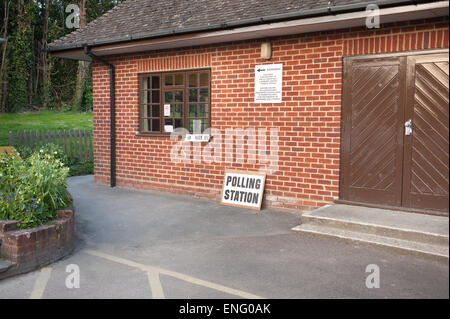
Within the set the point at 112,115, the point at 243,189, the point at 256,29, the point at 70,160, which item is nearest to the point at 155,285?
the point at 243,189

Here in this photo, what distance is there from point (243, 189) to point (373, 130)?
2632mm

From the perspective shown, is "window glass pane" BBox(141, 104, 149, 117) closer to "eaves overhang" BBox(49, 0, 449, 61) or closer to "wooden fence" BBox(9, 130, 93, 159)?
"eaves overhang" BBox(49, 0, 449, 61)

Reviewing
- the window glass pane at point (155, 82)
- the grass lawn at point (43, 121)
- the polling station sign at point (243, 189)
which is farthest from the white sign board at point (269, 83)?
the grass lawn at point (43, 121)

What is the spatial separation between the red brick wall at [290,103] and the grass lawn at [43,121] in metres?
10.7

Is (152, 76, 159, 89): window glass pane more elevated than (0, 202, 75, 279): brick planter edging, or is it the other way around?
(152, 76, 159, 89): window glass pane

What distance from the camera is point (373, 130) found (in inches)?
264

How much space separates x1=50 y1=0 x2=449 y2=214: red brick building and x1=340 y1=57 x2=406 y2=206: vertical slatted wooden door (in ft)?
0.05

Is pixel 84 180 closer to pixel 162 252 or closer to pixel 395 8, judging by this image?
pixel 162 252

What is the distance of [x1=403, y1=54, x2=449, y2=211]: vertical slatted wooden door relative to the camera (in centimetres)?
604

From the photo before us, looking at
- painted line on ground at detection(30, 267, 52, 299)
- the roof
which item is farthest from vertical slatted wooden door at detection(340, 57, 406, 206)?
painted line on ground at detection(30, 267, 52, 299)

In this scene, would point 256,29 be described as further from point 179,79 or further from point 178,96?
point 178,96

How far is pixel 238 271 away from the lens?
4.70m

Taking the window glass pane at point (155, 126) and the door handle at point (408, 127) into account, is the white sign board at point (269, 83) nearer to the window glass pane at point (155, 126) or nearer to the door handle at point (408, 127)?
the door handle at point (408, 127)

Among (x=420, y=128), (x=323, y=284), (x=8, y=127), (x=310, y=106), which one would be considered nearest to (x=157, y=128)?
(x=310, y=106)
